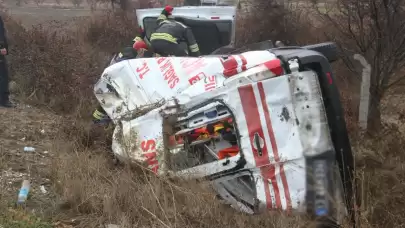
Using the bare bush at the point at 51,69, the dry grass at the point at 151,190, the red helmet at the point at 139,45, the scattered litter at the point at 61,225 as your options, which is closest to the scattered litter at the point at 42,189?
the dry grass at the point at 151,190

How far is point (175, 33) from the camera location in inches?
272

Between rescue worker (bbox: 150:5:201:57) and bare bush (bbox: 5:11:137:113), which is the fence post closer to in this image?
rescue worker (bbox: 150:5:201:57)

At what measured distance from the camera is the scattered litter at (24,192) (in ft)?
12.0

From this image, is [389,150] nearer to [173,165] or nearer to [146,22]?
[173,165]

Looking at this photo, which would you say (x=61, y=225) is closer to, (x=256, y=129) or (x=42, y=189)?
(x=42, y=189)

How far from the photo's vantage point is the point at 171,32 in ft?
22.5

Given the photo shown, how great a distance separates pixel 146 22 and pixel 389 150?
15.7ft

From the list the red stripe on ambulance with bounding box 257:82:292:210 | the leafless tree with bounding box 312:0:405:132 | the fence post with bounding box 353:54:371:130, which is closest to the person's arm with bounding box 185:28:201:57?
the leafless tree with bounding box 312:0:405:132

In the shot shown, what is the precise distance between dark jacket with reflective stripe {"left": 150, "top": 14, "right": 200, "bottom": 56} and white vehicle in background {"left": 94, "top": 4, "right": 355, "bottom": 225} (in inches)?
106

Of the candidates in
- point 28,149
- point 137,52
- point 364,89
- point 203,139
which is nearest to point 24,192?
point 28,149

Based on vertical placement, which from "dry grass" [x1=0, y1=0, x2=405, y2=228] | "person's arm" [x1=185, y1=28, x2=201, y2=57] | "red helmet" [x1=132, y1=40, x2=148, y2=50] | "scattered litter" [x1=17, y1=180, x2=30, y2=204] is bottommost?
"dry grass" [x1=0, y1=0, x2=405, y2=228]

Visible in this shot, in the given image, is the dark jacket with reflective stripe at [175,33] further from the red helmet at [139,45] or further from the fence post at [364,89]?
the fence post at [364,89]

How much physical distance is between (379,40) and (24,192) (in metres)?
4.52

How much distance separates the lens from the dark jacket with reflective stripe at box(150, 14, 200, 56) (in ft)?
22.4
